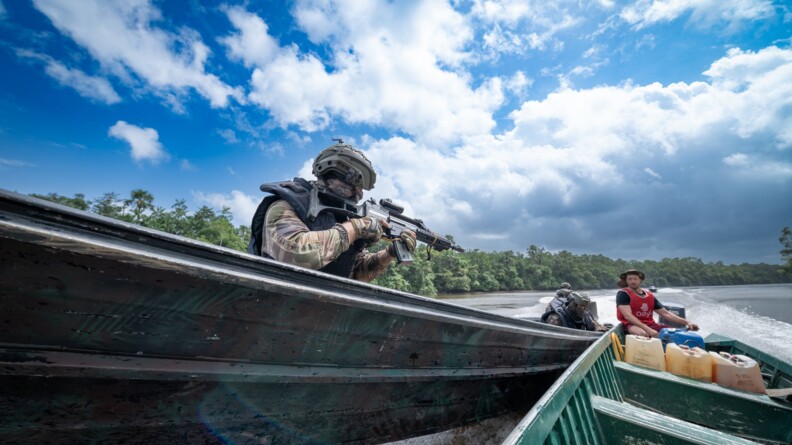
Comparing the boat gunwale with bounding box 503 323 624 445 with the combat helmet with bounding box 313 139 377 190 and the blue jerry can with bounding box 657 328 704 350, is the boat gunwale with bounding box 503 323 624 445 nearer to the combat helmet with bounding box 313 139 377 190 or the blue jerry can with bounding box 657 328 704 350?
the combat helmet with bounding box 313 139 377 190

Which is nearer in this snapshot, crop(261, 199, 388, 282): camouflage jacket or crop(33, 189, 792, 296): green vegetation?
crop(261, 199, 388, 282): camouflage jacket

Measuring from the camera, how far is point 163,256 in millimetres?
1012

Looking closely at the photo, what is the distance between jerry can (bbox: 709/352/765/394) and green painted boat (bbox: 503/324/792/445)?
0.13 meters

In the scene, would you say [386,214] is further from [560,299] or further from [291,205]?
[560,299]

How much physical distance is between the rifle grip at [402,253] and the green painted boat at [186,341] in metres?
1.40

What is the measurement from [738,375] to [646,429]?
86.8 inches

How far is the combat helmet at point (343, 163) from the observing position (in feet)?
10.00

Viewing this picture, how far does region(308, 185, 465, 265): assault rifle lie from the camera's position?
8.95 ft

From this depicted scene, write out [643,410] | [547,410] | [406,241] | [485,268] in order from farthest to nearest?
[485,268] < [406,241] < [643,410] < [547,410]

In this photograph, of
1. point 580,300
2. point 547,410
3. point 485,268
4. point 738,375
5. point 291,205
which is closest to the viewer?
point 547,410

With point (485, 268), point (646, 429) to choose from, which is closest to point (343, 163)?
point (646, 429)

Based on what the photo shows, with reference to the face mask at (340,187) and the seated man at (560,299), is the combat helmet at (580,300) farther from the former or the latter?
the face mask at (340,187)

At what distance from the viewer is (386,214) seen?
399 cm

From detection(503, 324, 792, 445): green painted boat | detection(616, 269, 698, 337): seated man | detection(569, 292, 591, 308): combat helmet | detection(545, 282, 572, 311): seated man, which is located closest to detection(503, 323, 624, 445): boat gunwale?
detection(503, 324, 792, 445): green painted boat
